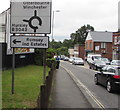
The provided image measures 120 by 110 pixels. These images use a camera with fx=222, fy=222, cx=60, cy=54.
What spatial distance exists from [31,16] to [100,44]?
2148 inches

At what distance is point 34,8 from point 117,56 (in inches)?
1651

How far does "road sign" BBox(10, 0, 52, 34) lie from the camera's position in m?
7.82

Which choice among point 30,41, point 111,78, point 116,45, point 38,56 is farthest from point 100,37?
point 30,41

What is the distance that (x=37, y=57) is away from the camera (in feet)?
93.9

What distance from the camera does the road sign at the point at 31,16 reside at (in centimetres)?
782

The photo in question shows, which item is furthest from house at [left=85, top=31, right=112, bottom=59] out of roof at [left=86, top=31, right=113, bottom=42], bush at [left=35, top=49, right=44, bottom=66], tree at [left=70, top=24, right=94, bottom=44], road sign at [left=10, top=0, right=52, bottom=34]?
road sign at [left=10, top=0, right=52, bottom=34]

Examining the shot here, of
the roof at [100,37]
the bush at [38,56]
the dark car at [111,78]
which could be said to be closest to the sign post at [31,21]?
the dark car at [111,78]

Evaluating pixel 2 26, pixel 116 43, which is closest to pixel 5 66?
pixel 2 26

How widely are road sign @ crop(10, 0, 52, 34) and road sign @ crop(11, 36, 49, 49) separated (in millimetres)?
216

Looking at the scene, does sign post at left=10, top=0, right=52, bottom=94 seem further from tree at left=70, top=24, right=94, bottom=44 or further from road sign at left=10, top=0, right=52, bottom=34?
tree at left=70, top=24, right=94, bottom=44

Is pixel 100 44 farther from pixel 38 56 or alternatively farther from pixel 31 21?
pixel 31 21

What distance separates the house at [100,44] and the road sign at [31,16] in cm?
5022

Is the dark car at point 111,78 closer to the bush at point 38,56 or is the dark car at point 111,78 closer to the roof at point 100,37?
the bush at point 38,56

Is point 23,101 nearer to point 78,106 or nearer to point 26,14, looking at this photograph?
point 78,106
